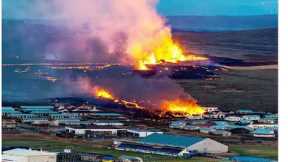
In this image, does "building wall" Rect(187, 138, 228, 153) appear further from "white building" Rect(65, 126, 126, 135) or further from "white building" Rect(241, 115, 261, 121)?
"white building" Rect(65, 126, 126, 135)

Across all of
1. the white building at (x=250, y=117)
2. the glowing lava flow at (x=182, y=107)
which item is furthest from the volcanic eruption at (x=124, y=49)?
the white building at (x=250, y=117)

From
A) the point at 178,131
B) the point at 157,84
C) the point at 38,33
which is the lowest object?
the point at 178,131

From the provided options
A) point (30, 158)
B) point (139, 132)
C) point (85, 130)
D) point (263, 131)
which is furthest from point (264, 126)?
point (30, 158)

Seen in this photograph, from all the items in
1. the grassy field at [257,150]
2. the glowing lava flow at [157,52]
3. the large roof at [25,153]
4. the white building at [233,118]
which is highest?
the glowing lava flow at [157,52]

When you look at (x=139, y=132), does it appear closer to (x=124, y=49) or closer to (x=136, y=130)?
(x=136, y=130)

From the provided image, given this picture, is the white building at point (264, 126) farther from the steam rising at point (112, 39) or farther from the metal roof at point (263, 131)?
the steam rising at point (112, 39)

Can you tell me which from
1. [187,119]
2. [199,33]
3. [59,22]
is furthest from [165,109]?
[59,22]

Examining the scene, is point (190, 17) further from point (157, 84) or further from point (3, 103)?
point (3, 103)

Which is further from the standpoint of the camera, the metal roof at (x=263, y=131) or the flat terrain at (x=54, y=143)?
the flat terrain at (x=54, y=143)
